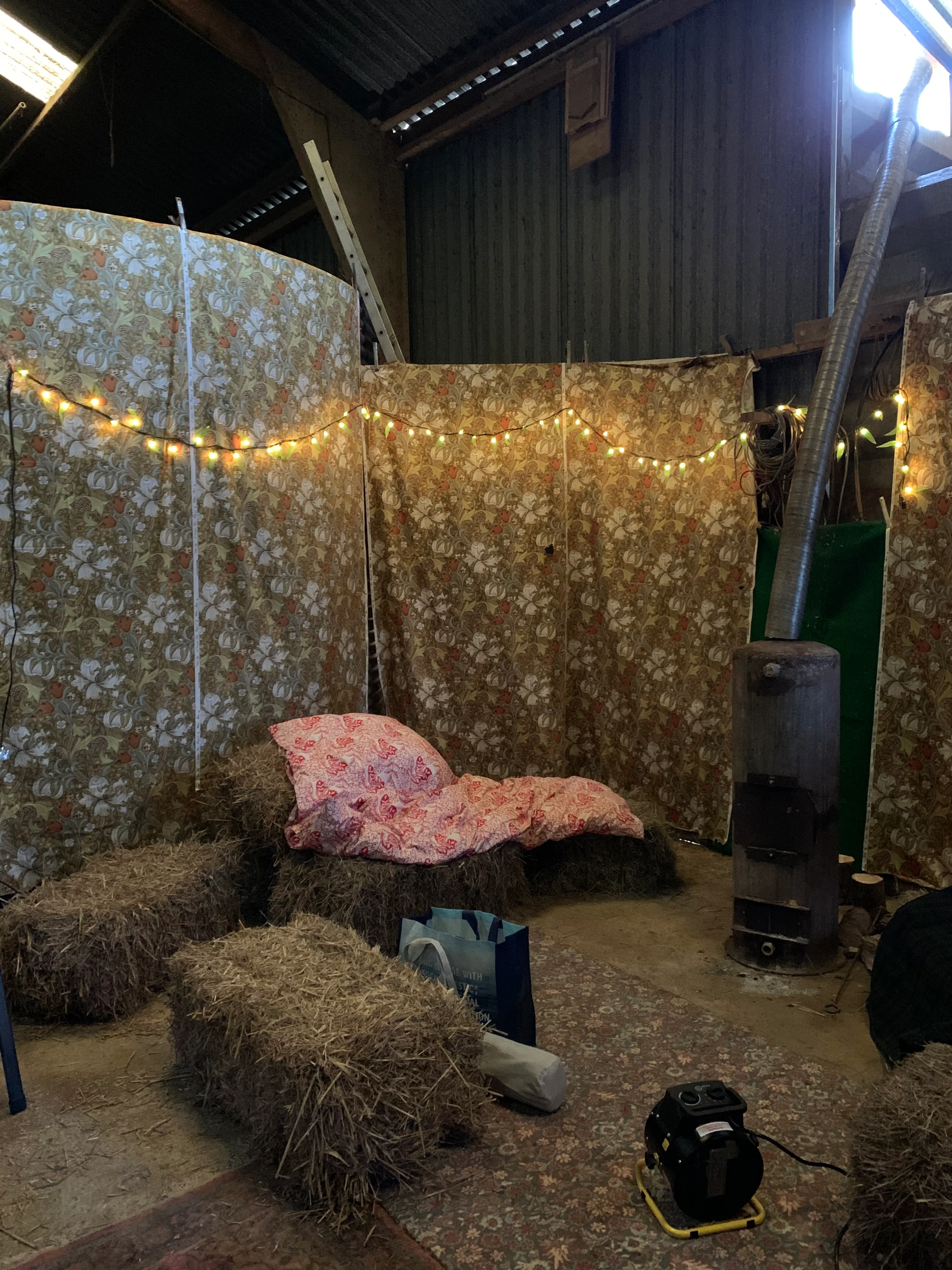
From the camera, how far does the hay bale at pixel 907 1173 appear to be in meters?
1.68

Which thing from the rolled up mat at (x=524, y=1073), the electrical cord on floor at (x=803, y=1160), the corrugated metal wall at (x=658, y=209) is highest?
the corrugated metal wall at (x=658, y=209)

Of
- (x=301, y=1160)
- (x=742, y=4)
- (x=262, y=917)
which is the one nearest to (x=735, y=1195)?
(x=301, y=1160)

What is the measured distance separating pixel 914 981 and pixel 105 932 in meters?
2.51

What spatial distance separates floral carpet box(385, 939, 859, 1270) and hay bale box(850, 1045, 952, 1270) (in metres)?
0.17

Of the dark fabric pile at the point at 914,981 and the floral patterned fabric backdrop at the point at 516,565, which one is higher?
the floral patterned fabric backdrop at the point at 516,565

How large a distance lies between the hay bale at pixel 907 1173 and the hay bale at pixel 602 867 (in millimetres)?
2205

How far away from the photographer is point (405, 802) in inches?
154

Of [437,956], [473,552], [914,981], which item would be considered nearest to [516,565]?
[473,552]

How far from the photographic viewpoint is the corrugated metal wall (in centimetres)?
441

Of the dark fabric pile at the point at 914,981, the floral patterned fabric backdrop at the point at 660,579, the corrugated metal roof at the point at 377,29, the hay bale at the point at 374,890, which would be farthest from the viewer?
the corrugated metal roof at the point at 377,29

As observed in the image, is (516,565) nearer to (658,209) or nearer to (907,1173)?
(658,209)

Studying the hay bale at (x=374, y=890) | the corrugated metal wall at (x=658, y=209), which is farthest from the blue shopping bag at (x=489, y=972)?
the corrugated metal wall at (x=658, y=209)

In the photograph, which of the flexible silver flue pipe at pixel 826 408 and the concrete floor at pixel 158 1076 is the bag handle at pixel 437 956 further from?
the flexible silver flue pipe at pixel 826 408

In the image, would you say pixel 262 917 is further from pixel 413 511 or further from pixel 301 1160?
pixel 413 511
